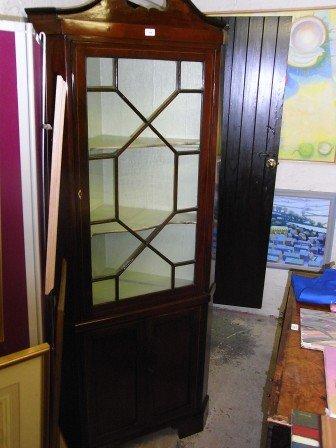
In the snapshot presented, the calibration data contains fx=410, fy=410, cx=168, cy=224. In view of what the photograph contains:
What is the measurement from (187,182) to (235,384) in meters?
1.35

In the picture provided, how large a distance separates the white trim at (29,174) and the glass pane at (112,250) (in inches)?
17.0

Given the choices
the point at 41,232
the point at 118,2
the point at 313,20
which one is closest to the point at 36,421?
the point at 41,232

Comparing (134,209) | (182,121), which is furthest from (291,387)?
(182,121)

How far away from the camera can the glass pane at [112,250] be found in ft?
5.45

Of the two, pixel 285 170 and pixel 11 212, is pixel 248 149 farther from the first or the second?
pixel 11 212

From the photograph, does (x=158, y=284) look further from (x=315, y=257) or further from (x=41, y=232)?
(x=315, y=257)

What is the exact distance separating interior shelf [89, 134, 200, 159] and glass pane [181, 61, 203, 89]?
0.21 m

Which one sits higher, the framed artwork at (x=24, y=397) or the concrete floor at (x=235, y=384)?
the framed artwork at (x=24, y=397)

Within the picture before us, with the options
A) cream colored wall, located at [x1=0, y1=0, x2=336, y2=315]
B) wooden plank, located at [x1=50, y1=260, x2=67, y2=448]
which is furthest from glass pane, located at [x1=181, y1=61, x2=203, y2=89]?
cream colored wall, located at [x1=0, y1=0, x2=336, y2=315]

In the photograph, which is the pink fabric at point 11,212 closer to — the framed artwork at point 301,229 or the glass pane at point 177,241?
the glass pane at point 177,241

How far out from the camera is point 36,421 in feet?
4.28

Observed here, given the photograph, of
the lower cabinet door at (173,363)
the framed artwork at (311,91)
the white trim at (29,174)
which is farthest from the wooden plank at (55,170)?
the framed artwork at (311,91)

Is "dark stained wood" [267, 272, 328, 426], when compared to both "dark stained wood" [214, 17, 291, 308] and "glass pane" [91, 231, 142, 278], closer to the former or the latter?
"glass pane" [91, 231, 142, 278]

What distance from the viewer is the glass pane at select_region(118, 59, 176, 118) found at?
151 centimetres
